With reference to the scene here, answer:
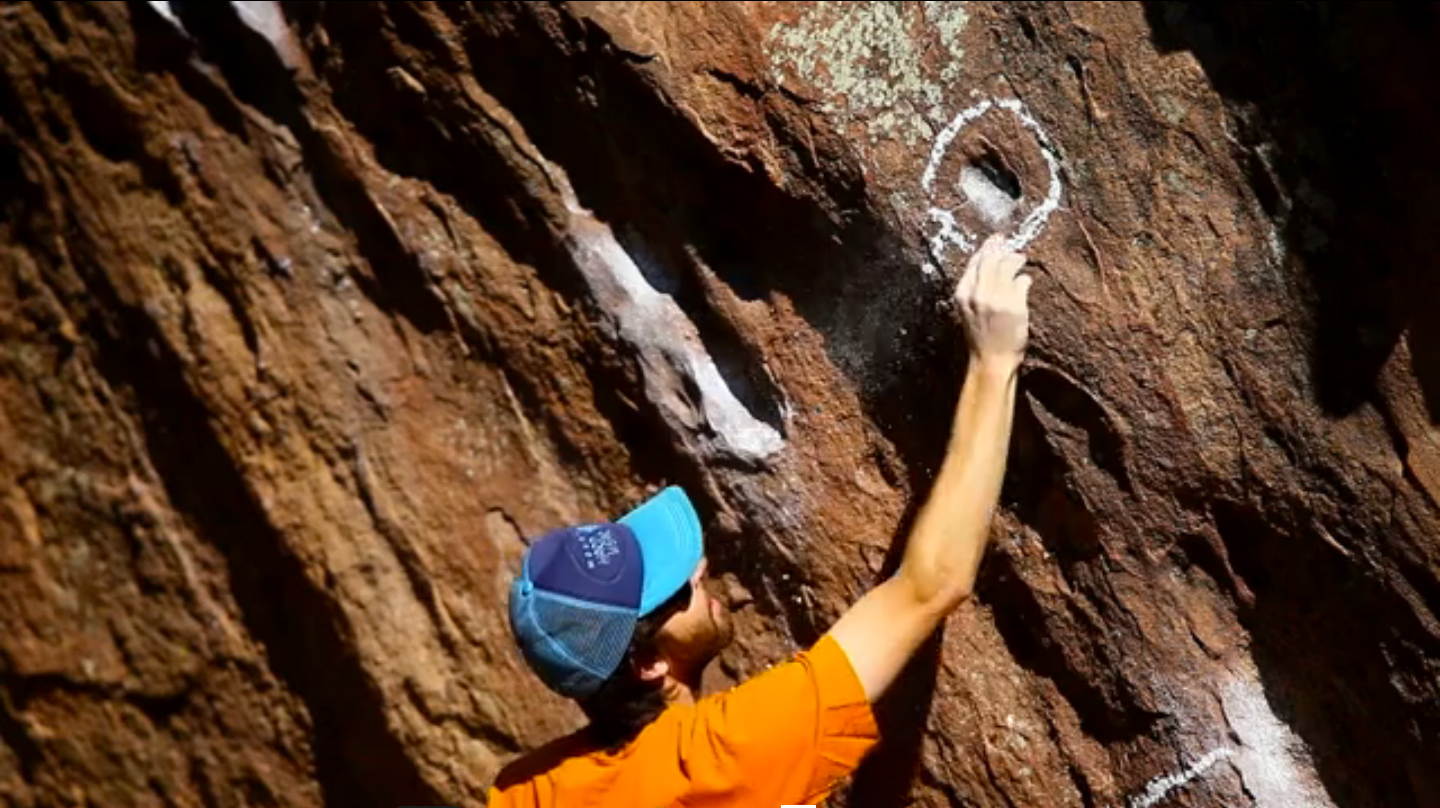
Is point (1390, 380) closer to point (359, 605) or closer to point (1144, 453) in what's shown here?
point (1144, 453)

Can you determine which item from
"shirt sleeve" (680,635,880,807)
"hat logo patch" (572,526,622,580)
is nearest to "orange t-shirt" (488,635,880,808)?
"shirt sleeve" (680,635,880,807)

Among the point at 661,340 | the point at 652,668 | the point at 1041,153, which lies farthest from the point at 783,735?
the point at 1041,153

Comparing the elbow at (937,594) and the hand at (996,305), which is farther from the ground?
the hand at (996,305)

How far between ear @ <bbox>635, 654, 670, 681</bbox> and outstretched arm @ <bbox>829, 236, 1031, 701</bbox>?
0.23m

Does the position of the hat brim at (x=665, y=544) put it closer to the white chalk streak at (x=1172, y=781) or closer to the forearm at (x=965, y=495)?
the forearm at (x=965, y=495)

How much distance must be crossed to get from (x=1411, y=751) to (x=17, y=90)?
2670 mm

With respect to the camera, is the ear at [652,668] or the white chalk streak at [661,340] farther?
the white chalk streak at [661,340]

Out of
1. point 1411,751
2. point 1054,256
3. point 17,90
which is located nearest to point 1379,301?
point 1054,256

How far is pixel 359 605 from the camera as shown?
10.5 ft

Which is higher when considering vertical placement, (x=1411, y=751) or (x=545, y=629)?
(x=1411, y=751)

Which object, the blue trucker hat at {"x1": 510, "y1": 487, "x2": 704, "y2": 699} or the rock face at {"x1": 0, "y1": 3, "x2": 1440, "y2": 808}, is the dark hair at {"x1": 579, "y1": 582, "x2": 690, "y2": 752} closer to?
the blue trucker hat at {"x1": 510, "y1": 487, "x2": 704, "y2": 699}

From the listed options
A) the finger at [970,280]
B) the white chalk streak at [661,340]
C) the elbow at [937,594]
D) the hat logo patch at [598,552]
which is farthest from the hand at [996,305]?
the hat logo patch at [598,552]

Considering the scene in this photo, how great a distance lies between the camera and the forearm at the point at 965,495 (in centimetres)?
239

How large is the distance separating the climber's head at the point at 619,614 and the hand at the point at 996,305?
476 mm
